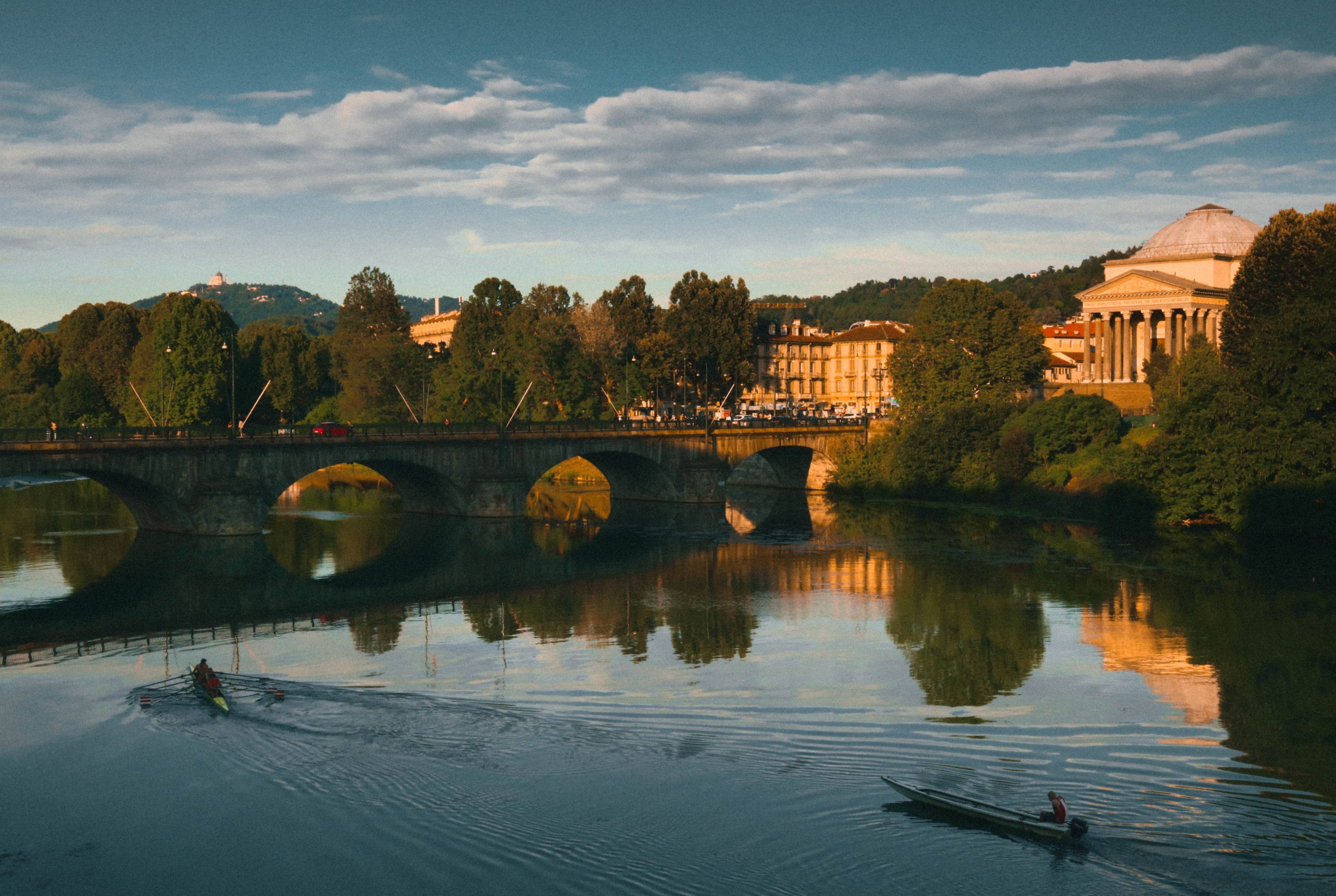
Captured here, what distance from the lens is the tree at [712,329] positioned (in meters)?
132

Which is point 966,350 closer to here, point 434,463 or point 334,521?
point 434,463

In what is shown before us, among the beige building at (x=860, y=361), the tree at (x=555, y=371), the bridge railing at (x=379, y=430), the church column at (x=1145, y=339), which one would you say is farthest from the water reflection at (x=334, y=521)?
the church column at (x=1145, y=339)

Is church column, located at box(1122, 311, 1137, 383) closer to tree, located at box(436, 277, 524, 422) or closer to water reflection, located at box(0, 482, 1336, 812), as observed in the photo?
water reflection, located at box(0, 482, 1336, 812)

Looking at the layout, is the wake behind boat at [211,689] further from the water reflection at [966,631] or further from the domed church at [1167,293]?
the domed church at [1167,293]

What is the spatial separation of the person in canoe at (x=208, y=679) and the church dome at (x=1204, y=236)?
130 metres

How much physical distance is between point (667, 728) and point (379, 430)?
62.4 meters

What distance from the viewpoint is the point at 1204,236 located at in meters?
140

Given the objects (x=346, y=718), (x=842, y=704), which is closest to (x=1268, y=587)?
(x=842, y=704)

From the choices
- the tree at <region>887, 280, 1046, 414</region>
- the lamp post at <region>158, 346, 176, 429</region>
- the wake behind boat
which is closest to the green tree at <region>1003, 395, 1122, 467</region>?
the tree at <region>887, 280, 1046, 414</region>

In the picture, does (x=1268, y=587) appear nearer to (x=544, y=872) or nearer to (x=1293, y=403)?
(x=1293, y=403)

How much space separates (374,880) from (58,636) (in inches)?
1190

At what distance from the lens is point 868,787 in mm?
27812

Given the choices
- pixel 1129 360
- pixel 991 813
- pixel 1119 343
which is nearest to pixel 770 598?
pixel 991 813

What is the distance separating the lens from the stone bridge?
232 feet
